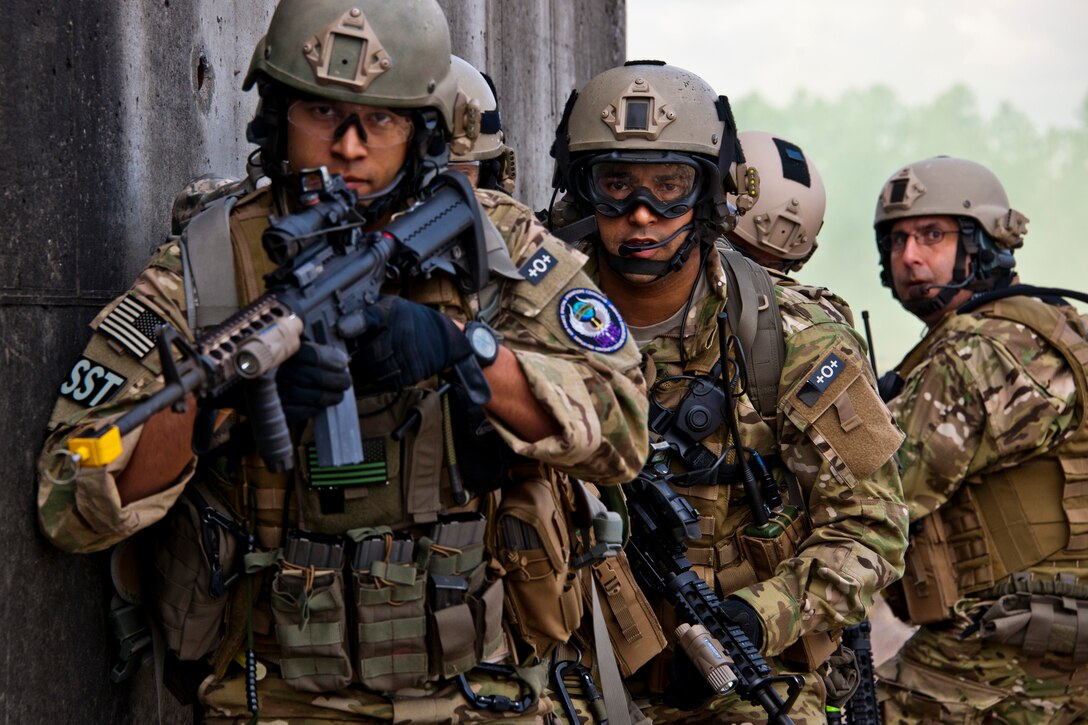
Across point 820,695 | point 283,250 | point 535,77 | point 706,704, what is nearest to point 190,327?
point 283,250

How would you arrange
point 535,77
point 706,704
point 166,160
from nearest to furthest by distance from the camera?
point 166,160, point 706,704, point 535,77

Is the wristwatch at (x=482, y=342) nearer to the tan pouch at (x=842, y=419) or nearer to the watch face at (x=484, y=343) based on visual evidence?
the watch face at (x=484, y=343)

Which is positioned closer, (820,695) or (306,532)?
(306,532)

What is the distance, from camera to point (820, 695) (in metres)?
4.36

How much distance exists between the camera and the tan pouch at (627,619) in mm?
4016

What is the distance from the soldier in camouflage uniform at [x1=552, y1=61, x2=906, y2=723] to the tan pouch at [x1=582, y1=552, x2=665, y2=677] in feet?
0.51

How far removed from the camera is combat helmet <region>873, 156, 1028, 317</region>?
612 centimetres

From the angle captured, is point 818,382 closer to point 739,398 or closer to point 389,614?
point 739,398

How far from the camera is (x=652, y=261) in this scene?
169 inches

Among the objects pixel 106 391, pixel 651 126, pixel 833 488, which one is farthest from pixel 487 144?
pixel 106 391

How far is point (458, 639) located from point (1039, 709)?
129 inches

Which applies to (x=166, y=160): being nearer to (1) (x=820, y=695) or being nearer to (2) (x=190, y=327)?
(2) (x=190, y=327)

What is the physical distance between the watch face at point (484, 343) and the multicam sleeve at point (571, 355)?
87mm

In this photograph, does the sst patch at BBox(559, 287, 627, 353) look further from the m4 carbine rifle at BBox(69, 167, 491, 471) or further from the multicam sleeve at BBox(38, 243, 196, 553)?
the multicam sleeve at BBox(38, 243, 196, 553)
